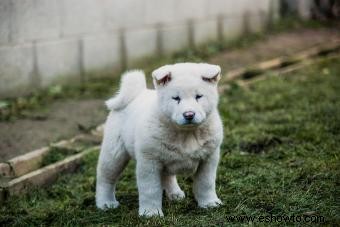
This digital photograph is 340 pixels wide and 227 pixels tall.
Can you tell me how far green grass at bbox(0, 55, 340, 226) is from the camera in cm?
448

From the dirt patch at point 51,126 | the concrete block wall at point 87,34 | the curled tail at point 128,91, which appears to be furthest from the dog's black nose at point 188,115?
the concrete block wall at point 87,34

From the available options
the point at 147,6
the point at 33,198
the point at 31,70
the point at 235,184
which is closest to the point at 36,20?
the point at 31,70

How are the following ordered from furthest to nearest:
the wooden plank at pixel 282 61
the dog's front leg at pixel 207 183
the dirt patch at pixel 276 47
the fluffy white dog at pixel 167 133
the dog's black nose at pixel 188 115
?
1. the dirt patch at pixel 276 47
2. the wooden plank at pixel 282 61
3. the dog's front leg at pixel 207 183
4. the fluffy white dog at pixel 167 133
5. the dog's black nose at pixel 188 115

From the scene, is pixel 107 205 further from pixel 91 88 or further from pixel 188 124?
pixel 91 88

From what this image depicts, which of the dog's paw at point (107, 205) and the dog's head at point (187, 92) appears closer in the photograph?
the dog's head at point (187, 92)

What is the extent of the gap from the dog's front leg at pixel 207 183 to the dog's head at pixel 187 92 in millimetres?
414

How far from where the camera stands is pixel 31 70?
797 cm

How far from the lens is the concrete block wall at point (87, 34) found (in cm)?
773

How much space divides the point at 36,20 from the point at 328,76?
410 cm

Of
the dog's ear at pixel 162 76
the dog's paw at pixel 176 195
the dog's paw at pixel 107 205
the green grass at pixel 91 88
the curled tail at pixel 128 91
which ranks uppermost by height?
the dog's ear at pixel 162 76

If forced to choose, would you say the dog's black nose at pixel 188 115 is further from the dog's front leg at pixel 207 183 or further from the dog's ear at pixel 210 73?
the dog's front leg at pixel 207 183

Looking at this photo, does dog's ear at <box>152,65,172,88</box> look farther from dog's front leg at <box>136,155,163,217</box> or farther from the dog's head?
dog's front leg at <box>136,155,163,217</box>

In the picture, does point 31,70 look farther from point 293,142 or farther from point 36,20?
point 293,142

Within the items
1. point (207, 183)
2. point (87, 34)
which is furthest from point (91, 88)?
point (207, 183)
